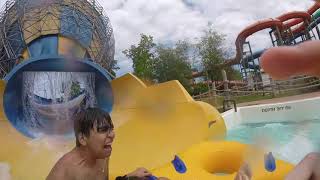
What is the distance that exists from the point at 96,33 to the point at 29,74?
12.3 ft

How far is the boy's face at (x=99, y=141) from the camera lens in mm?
1181

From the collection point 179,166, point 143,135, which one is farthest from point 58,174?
Answer: point 143,135

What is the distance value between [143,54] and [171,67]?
4.52ft

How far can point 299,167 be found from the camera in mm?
1051

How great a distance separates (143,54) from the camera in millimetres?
10914

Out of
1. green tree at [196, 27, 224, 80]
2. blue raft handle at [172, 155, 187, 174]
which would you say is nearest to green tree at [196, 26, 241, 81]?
green tree at [196, 27, 224, 80]

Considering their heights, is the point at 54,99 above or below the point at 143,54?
below

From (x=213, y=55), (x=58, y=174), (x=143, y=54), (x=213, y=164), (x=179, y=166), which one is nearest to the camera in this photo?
(x=58, y=174)

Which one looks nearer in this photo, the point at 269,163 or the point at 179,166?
the point at 269,163

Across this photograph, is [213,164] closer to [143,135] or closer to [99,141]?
[143,135]

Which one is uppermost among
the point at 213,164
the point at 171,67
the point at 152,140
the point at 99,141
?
the point at 171,67

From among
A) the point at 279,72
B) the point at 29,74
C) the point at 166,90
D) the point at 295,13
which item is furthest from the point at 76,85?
the point at 295,13

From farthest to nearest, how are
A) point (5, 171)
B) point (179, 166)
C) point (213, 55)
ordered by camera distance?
point (213, 55) < point (5, 171) < point (179, 166)

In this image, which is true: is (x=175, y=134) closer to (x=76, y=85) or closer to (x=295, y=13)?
(x=76, y=85)
